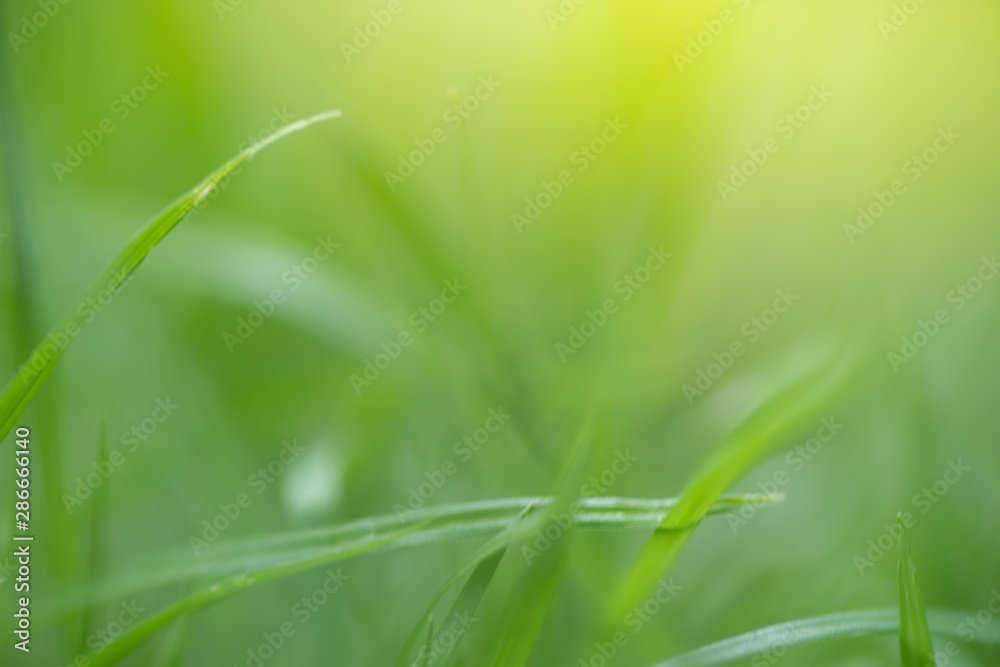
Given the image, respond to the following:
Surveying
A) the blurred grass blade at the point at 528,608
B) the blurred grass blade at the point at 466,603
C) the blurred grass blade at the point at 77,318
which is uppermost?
the blurred grass blade at the point at 77,318

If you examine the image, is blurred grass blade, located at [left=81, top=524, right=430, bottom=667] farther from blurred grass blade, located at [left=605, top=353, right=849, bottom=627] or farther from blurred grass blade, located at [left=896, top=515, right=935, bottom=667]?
blurred grass blade, located at [left=896, top=515, right=935, bottom=667]

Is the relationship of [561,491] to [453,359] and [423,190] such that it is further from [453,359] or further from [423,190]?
[423,190]

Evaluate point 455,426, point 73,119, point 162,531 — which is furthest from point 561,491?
point 73,119

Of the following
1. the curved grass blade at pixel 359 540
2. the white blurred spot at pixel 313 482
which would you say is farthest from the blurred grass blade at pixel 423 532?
the white blurred spot at pixel 313 482

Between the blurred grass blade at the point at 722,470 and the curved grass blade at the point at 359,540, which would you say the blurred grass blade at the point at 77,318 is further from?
the blurred grass blade at the point at 722,470

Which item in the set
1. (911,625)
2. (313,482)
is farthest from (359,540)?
(911,625)

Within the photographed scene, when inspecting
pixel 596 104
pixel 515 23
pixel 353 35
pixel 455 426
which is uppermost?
pixel 353 35
